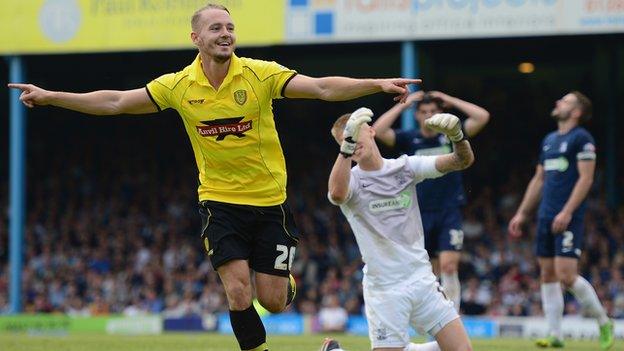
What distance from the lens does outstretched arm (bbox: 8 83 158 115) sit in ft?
25.2

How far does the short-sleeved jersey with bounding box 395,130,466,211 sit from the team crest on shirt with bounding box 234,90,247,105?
3969 mm

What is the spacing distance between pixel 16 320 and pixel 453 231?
947 cm

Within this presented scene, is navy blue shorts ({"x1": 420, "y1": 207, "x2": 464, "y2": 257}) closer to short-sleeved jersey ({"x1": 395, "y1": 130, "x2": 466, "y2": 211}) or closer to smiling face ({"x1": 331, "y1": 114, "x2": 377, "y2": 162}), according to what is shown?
short-sleeved jersey ({"x1": 395, "y1": 130, "x2": 466, "y2": 211})

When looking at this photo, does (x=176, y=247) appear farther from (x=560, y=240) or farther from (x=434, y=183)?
(x=560, y=240)

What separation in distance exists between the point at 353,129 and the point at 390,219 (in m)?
0.85

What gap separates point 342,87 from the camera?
730 cm

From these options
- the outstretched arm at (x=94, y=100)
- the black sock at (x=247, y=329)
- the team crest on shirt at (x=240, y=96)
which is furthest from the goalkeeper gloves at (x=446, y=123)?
the outstretched arm at (x=94, y=100)

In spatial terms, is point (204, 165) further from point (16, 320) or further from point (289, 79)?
point (16, 320)

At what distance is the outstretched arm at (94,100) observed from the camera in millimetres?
7688

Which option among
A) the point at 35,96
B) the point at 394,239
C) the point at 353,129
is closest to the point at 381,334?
the point at 394,239

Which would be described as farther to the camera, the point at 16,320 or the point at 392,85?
the point at 16,320

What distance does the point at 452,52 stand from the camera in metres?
24.0

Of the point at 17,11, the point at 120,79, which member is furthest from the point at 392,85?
the point at 120,79

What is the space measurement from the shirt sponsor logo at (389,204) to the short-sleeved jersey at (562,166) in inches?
161
